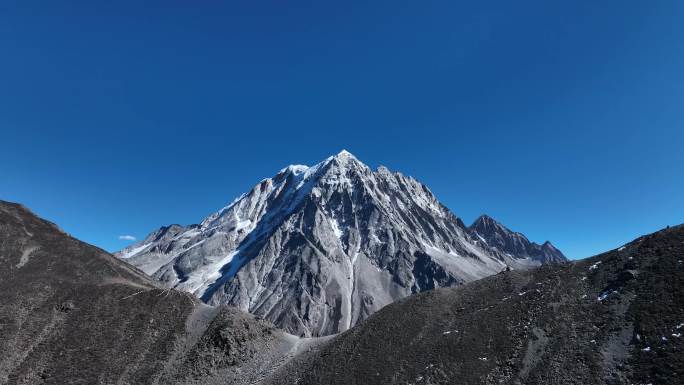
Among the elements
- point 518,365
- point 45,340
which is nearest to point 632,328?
point 518,365

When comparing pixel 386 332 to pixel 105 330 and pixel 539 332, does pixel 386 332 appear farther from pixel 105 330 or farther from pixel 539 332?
pixel 105 330

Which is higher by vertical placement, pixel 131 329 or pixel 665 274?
pixel 665 274

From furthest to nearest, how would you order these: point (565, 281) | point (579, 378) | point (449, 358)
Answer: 1. point (565, 281)
2. point (449, 358)
3. point (579, 378)

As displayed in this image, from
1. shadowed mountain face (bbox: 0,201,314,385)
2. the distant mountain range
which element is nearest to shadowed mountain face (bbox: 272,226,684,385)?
the distant mountain range

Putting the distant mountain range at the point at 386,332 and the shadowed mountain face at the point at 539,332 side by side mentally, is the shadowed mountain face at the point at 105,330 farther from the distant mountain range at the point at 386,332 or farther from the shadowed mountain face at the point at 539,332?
the shadowed mountain face at the point at 539,332

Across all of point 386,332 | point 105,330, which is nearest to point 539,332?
point 386,332

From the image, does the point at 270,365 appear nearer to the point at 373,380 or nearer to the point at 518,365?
the point at 373,380

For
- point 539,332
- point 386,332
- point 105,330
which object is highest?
point 386,332
